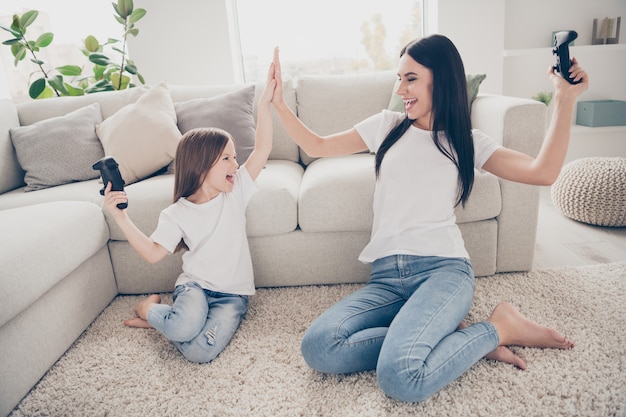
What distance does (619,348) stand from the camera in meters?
1.28

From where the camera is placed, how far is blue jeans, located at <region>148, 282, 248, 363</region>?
1.34 m

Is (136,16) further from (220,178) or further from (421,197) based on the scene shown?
(421,197)

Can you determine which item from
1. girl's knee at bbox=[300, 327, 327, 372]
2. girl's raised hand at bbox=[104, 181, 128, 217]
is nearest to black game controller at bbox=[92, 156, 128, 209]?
girl's raised hand at bbox=[104, 181, 128, 217]

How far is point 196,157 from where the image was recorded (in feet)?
4.70

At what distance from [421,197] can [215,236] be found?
0.69 meters

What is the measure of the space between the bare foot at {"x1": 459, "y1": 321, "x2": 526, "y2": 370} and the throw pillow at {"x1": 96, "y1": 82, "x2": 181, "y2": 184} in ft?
4.93

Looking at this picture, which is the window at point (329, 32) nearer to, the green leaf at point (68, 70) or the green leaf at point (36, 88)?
the green leaf at point (68, 70)

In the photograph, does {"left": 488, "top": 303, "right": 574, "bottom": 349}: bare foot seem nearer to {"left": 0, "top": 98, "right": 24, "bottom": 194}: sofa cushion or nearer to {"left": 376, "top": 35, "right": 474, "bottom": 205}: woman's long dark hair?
{"left": 376, "top": 35, "right": 474, "bottom": 205}: woman's long dark hair

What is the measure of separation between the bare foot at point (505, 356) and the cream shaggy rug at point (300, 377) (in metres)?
0.02

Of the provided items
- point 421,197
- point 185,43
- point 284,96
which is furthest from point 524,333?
point 185,43

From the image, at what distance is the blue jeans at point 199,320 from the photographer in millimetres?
1343

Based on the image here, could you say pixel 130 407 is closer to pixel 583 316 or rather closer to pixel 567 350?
pixel 567 350

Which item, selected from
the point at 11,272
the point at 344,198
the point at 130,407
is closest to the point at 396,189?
the point at 344,198

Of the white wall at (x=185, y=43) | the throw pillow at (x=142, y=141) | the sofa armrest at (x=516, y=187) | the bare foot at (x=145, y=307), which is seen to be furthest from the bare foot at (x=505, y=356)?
the white wall at (x=185, y=43)
